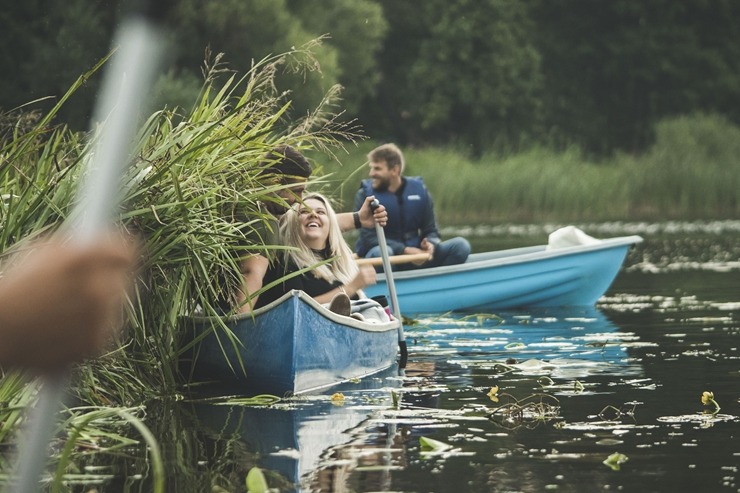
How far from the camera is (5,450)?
4758mm

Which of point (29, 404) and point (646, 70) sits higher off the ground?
point (646, 70)

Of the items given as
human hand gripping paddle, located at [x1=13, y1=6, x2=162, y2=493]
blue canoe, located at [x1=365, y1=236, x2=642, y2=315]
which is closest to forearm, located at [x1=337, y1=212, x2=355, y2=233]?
blue canoe, located at [x1=365, y1=236, x2=642, y2=315]

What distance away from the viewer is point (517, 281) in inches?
475

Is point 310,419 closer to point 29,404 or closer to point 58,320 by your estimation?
point 29,404

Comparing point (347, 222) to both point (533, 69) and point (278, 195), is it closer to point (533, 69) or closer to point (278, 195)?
point (278, 195)

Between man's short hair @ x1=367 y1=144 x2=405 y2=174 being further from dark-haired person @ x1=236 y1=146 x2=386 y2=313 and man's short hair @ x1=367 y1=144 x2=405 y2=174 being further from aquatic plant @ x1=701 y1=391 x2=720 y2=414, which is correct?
aquatic plant @ x1=701 y1=391 x2=720 y2=414

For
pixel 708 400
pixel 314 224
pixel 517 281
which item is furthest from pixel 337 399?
pixel 517 281

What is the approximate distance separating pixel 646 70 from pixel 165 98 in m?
26.5

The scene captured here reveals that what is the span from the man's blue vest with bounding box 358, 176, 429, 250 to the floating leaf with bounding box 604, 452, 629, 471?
22.6ft

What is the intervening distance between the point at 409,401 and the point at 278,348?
64cm

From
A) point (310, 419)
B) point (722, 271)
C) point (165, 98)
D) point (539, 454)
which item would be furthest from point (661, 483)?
point (165, 98)

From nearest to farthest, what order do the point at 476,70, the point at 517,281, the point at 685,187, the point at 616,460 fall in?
the point at 616,460
the point at 517,281
the point at 685,187
the point at 476,70

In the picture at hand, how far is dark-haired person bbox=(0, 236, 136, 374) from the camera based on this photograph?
4.12 feet

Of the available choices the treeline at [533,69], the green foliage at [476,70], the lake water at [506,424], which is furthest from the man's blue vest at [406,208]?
the green foliage at [476,70]
